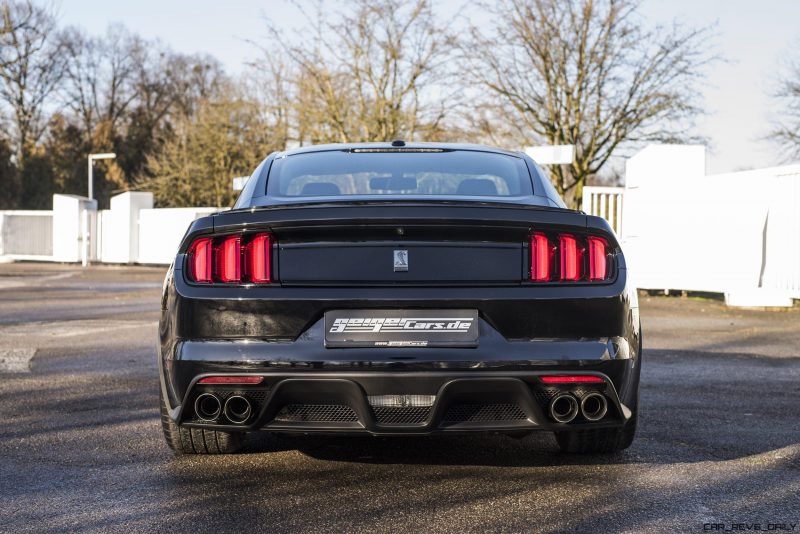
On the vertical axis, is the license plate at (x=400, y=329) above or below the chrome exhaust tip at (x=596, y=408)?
above

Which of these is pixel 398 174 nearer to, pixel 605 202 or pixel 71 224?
pixel 605 202

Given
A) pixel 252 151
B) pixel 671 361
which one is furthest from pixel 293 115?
pixel 671 361

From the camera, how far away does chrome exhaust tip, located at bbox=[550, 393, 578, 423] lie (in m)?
4.01

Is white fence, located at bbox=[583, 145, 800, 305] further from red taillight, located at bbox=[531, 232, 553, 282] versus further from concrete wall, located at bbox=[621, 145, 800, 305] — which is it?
red taillight, located at bbox=[531, 232, 553, 282]

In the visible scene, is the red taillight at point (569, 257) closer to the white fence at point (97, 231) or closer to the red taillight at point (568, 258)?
the red taillight at point (568, 258)

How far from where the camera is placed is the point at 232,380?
3984 millimetres

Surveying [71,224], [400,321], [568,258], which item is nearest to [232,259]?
[400,321]

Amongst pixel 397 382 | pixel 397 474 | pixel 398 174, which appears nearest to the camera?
pixel 397 382

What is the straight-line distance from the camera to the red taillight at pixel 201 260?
4137 mm

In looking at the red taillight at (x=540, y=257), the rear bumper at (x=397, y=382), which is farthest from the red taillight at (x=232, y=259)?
the red taillight at (x=540, y=257)

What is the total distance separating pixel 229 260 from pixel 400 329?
2.37 ft

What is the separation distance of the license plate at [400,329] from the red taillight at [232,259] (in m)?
0.35

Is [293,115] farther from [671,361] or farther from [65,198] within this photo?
[671,361]

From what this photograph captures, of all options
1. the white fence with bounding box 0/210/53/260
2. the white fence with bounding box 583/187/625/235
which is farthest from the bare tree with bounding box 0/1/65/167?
the white fence with bounding box 583/187/625/235
